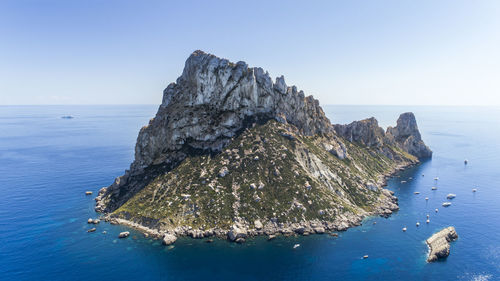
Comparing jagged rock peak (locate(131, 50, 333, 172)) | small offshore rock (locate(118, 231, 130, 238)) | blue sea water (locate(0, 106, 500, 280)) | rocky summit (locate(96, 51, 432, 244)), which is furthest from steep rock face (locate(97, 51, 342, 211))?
small offshore rock (locate(118, 231, 130, 238))

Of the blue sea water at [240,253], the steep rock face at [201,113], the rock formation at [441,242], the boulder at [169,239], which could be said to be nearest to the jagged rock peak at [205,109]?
the steep rock face at [201,113]

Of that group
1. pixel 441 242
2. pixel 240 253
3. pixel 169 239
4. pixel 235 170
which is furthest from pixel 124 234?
pixel 441 242

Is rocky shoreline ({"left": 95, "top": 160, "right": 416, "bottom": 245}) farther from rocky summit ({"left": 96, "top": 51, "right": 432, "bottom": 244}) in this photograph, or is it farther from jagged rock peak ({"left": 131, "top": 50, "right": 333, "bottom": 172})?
jagged rock peak ({"left": 131, "top": 50, "right": 333, "bottom": 172})

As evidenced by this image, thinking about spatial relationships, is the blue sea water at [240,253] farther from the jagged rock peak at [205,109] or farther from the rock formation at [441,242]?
the jagged rock peak at [205,109]

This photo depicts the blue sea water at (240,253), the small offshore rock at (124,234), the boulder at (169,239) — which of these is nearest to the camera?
the blue sea water at (240,253)

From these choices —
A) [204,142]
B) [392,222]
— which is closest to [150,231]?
[204,142]
